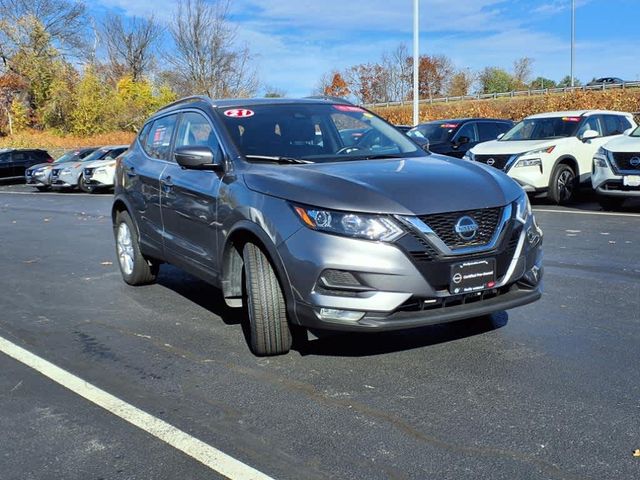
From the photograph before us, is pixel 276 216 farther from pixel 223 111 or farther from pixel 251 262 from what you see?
pixel 223 111

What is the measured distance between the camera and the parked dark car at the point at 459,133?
50.3ft

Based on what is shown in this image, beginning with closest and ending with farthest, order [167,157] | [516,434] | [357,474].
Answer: [357,474] < [516,434] < [167,157]

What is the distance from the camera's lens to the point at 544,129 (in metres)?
13.4

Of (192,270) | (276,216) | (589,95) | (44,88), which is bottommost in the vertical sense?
(192,270)

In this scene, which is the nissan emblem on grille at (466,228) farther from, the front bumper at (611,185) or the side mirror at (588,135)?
the side mirror at (588,135)

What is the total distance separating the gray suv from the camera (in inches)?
150

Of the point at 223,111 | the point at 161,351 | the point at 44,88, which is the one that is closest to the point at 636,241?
the point at 223,111

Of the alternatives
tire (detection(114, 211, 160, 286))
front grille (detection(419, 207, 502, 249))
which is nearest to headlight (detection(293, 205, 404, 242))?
front grille (detection(419, 207, 502, 249))

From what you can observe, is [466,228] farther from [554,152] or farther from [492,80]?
[492,80]

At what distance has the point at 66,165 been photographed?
24531 millimetres

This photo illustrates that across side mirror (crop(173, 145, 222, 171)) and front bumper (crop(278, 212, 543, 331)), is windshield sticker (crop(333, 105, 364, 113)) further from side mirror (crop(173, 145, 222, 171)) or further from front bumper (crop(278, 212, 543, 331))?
front bumper (crop(278, 212, 543, 331))

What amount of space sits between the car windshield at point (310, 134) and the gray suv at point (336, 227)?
0.01m

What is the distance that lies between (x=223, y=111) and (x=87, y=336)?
2000 millimetres

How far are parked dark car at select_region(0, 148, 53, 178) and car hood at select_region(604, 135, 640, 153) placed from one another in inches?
1074
